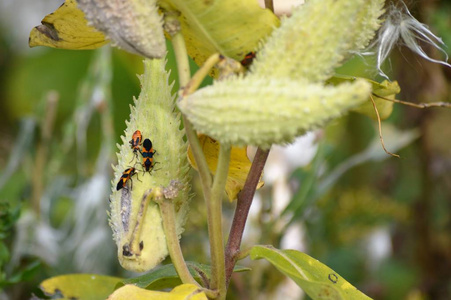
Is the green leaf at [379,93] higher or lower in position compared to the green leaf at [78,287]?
higher

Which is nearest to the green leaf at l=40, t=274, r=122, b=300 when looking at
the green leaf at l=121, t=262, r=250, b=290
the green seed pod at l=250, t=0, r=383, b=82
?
the green leaf at l=121, t=262, r=250, b=290

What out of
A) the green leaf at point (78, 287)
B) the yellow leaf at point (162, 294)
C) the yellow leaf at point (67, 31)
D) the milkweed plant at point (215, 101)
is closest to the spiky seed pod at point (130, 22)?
the milkweed plant at point (215, 101)

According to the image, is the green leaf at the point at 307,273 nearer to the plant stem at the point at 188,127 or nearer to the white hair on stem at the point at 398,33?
the plant stem at the point at 188,127

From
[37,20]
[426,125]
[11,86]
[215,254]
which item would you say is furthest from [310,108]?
[37,20]

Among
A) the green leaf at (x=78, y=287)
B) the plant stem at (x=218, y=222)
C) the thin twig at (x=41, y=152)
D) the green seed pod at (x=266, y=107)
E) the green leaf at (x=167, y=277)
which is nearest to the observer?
the green seed pod at (x=266, y=107)

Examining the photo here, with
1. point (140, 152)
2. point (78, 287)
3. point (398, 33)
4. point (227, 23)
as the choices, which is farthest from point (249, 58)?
point (78, 287)

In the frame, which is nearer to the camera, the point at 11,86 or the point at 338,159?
the point at 338,159

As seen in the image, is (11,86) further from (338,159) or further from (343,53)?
(343,53)

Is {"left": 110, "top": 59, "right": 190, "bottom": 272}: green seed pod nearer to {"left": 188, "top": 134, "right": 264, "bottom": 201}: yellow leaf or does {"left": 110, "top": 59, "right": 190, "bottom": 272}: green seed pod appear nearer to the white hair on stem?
{"left": 188, "top": 134, "right": 264, "bottom": 201}: yellow leaf
